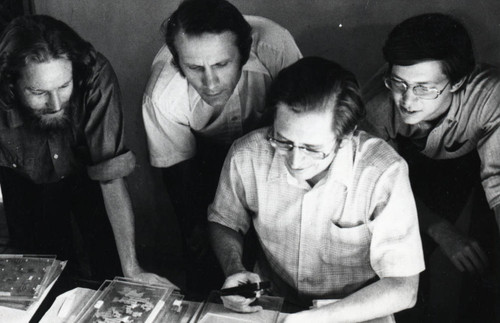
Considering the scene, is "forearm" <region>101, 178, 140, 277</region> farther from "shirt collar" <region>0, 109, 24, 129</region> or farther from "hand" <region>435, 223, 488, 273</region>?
"hand" <region>435, 223, 488, 273</region>

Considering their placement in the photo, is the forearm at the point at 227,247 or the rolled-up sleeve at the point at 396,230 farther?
the forearm at the point at 227,247

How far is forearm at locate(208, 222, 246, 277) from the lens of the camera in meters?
1.90

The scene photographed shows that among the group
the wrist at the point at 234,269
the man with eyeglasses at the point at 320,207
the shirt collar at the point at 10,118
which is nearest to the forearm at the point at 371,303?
the man with eyeglasses at the point at 320,207

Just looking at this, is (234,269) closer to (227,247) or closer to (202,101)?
(227,247)

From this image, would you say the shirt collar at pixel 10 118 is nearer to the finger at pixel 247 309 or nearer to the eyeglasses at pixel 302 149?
the eyeglasses at pixel 302 149

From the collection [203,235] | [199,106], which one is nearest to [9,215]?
[203,235]

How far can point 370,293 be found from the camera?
5.48 ft

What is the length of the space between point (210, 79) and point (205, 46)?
0.13m

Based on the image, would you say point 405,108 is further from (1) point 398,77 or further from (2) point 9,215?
(2) point 9,215

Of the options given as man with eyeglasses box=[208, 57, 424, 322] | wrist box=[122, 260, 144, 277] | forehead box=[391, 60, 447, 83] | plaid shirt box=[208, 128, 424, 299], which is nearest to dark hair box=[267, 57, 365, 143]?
man with eyeglasses box=[208, 57, 424, 322]

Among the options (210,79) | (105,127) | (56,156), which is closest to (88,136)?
(105,127)

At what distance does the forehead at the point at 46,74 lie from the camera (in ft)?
6.18

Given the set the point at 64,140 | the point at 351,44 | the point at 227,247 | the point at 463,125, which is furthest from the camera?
the point at 351,44

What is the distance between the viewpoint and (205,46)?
2.00 meters
